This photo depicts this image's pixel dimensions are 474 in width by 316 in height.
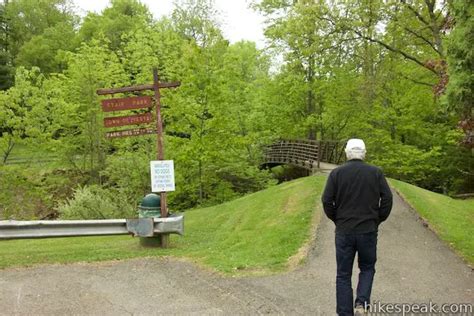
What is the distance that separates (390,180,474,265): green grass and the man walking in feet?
12.9

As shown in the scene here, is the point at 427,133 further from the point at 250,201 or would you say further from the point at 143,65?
the point at 143,65

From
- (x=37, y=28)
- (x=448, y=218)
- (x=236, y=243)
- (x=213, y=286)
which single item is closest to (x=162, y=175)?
(x=236, y=243)

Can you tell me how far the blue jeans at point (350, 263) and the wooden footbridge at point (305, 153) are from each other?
1489cm

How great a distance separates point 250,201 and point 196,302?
330 inches

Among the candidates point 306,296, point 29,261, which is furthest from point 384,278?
point 29,261

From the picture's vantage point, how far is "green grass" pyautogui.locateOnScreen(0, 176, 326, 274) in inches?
314

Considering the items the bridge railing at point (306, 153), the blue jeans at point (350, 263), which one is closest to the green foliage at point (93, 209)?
the bridge railing at point (306, 153)

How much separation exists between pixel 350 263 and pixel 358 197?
0.70 metres

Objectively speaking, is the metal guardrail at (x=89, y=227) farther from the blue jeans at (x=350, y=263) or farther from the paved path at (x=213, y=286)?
the blue jeans at (x=350, y=263)

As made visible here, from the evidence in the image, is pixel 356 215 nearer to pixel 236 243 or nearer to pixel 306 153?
pixel 236 243

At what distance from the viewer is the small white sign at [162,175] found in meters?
9.31

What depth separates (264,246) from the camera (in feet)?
28.5

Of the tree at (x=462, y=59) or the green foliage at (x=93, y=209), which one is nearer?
the tree at (x=462, y=59)

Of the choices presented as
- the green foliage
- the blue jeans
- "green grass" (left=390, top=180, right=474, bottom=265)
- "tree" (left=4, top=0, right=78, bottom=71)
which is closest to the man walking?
the blue jeans
